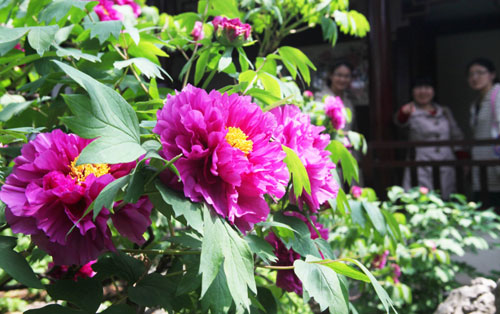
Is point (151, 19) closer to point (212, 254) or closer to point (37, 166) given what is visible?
point (37, 166)

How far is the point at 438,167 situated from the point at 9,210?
14.2ft

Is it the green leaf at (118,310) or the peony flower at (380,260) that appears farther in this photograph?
the peony flower at (380,260)

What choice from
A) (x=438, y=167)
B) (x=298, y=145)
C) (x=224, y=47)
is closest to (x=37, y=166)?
(x=298, y=145)

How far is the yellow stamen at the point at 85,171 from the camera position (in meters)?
0.56

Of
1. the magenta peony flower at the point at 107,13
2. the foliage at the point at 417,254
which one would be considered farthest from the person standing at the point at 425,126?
the magenta peony flower at the point at 107,13

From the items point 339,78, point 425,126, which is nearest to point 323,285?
point 339,78

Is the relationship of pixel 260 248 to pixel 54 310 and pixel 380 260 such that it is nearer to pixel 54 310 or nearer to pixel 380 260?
pixel 54 310

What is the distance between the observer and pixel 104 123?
1.59 feet

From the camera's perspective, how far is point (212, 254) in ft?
1.46

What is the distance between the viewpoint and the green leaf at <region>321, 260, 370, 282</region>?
554mm

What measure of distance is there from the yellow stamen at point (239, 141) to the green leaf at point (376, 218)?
0.49 meters

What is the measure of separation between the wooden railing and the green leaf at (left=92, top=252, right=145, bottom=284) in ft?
12.3

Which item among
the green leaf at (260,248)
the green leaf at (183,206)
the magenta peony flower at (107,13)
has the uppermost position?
the magenta peony flower at (107,13)

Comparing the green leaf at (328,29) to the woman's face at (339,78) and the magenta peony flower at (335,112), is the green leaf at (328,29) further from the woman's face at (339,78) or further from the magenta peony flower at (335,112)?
the woman's face at (339,78)
